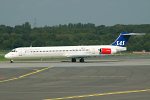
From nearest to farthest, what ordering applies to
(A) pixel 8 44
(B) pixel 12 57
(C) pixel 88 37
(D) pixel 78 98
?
1. (D) pixel 78 98
2. (B) pixel 12 57
3. (A) pixel 8 44
4. (C) pixel 88 37

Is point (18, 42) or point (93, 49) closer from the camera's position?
point (93, 49)

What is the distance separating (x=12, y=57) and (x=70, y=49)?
1021cm

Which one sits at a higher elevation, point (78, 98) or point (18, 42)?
point (18, 42)

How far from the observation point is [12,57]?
170 ft

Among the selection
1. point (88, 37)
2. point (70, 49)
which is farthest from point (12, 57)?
point (88, 37)

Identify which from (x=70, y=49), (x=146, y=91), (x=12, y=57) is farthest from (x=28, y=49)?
(x=146, y=91)

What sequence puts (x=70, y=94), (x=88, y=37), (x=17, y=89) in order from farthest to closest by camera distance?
(x=88, y=37), (x=17, y=89), (x=70, y=94)

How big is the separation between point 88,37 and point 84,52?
125 metres

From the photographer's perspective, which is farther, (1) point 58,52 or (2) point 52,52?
(1) point 58,52

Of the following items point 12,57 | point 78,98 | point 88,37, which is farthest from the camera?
point 88,37

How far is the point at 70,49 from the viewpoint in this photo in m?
53.4

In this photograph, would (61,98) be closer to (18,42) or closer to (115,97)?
(115,97)

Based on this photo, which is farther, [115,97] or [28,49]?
[28,49]

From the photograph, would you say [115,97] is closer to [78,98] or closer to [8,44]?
[78,98]
